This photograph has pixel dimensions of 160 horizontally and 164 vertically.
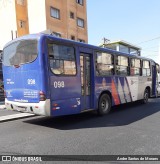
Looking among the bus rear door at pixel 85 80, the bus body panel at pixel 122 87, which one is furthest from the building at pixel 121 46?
the bus rear door at pixel 85 80

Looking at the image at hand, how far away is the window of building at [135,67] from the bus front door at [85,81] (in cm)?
376

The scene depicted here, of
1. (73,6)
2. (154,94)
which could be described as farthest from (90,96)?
(73,6)

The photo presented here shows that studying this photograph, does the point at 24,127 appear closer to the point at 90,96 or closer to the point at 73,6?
the point at 90,96

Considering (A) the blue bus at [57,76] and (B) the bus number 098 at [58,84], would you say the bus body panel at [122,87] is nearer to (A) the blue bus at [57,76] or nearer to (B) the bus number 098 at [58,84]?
(A) the blue bus at [57,76]

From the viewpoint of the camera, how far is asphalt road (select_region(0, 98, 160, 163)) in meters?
4.98

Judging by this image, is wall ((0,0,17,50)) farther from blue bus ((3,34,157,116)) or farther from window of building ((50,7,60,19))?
blue bus ((3,34,157,116))

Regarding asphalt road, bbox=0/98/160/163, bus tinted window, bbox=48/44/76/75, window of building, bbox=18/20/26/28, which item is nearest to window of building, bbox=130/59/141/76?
asphalt road, bbox=0/98/160/163

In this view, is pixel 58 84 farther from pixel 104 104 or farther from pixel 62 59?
pixel 104 104

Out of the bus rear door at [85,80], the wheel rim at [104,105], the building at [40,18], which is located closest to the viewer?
the bus rear door at [85,80]

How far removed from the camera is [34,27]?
25.6m

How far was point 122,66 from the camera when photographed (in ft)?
35.0

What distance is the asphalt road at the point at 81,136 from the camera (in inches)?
196

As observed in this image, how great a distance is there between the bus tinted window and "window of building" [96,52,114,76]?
1612 mm

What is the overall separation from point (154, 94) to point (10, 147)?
1161 cm
